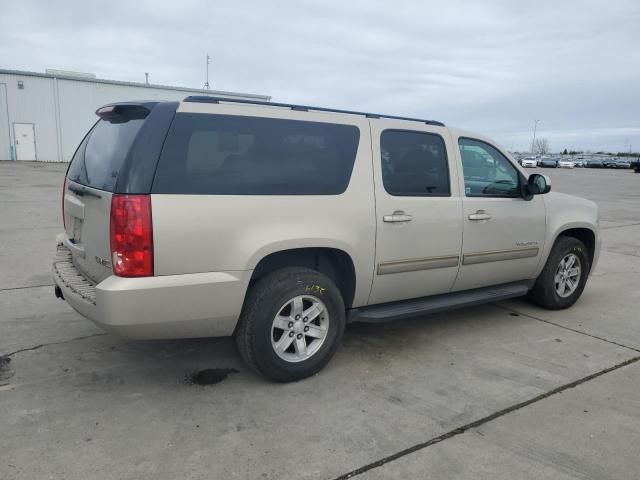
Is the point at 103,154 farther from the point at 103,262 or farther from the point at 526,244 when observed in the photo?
the point at 526,244

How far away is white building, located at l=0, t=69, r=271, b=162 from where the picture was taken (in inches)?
1280

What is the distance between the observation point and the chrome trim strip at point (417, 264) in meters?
3.81

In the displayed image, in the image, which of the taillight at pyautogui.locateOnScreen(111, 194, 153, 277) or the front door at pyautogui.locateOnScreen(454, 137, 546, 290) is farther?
the front door at pyautogui.locateOnScreen(454, 137, 546, 290)

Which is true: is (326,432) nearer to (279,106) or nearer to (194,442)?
(194,442)

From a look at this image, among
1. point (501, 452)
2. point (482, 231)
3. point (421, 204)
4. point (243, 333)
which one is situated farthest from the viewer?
point (482, 231)

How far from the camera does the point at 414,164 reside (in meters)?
4.05

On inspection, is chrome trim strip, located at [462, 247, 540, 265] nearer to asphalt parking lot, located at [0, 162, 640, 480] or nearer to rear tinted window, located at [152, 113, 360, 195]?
asphalt parking lot, located at [0, 162, 640, 480]

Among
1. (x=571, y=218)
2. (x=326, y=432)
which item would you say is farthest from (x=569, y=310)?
(x=326, y=432)

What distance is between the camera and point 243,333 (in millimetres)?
3295

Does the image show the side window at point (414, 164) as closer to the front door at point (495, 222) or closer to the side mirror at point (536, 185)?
the front door at point (495, 222)

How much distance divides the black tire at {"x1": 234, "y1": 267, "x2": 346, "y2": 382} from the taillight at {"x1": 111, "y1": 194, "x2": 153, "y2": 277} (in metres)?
0.73

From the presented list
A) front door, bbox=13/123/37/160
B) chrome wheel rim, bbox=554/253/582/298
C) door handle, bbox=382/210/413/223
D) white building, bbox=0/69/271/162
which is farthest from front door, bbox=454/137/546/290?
front door, bbox=13/123/37/160

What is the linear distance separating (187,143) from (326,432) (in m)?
1.88

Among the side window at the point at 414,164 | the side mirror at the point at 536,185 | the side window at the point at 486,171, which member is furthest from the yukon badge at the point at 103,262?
the side mirror at the point at 536,185
